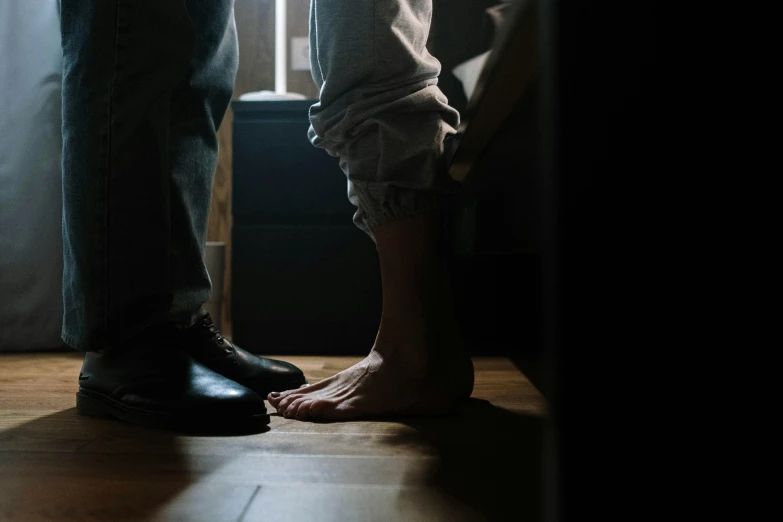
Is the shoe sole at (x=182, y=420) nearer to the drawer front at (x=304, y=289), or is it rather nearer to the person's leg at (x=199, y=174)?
the person's leg at (x=199, y=174)

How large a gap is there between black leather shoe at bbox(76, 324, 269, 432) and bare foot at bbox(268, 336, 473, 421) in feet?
0.25

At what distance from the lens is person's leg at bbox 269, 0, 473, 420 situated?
0.75 m

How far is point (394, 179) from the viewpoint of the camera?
0.78 metres

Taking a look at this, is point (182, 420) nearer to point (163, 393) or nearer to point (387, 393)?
point (163, 393)

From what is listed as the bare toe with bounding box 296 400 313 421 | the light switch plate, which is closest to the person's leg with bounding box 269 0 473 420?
the bare toe with bounding box 296 400 313 421

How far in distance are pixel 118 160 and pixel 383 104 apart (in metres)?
0.32

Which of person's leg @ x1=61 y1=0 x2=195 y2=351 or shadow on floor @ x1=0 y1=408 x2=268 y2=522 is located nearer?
shadow on floor @ x1=0 y1=408 x2=268 y2=522

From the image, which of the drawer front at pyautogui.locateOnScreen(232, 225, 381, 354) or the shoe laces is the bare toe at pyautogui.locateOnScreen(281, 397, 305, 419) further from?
the drawer front at pyautogui.locateOnScreen(232, 225, 381, 354)

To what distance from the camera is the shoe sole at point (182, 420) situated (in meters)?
0.72

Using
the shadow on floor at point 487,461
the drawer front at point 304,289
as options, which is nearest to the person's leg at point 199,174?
the shadow on floor at point 487,461

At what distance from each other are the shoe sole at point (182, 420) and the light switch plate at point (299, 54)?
181cm

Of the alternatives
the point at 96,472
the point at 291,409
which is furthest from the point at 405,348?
the point at 96,472

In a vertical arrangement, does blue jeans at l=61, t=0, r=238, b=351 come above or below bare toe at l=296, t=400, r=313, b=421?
above

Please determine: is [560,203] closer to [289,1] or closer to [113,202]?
[113,202]
